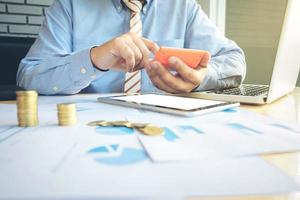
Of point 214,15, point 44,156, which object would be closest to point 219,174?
point 44,156

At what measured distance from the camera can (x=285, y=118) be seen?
1.96ft

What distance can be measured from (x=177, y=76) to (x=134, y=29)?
1.19 feet

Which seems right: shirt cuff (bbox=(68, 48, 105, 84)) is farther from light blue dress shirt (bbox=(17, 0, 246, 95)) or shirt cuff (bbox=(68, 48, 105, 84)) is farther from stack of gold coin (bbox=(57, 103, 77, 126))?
stack of gold coin (bbox=(57, 103, 77, 126))

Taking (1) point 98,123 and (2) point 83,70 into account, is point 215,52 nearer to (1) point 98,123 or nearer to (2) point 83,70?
(2) point 83,70

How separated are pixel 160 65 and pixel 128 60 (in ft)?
0.29

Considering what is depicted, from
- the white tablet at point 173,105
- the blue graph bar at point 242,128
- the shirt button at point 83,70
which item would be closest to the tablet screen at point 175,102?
the white tablet at point 173,105

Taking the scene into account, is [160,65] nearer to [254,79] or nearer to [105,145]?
[105,145]

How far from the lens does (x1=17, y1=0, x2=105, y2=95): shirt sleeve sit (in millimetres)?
877

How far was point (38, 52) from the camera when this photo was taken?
105 cm

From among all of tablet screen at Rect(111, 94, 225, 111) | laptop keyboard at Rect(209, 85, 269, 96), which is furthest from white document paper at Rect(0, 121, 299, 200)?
laptop keyboard at Rect(209, 85, 269, 96)

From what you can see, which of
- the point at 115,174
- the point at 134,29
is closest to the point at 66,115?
the point at 115,174

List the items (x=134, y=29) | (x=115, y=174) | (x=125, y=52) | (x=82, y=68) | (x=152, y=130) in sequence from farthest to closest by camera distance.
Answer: (x=134, y=29), (x=82, y=68), (x=125, y=52), (x=152, y=130), (x=115, y=174)

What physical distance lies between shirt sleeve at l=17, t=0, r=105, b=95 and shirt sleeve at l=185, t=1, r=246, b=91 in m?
0.33

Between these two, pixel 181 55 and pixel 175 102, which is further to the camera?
pixel 181 55
